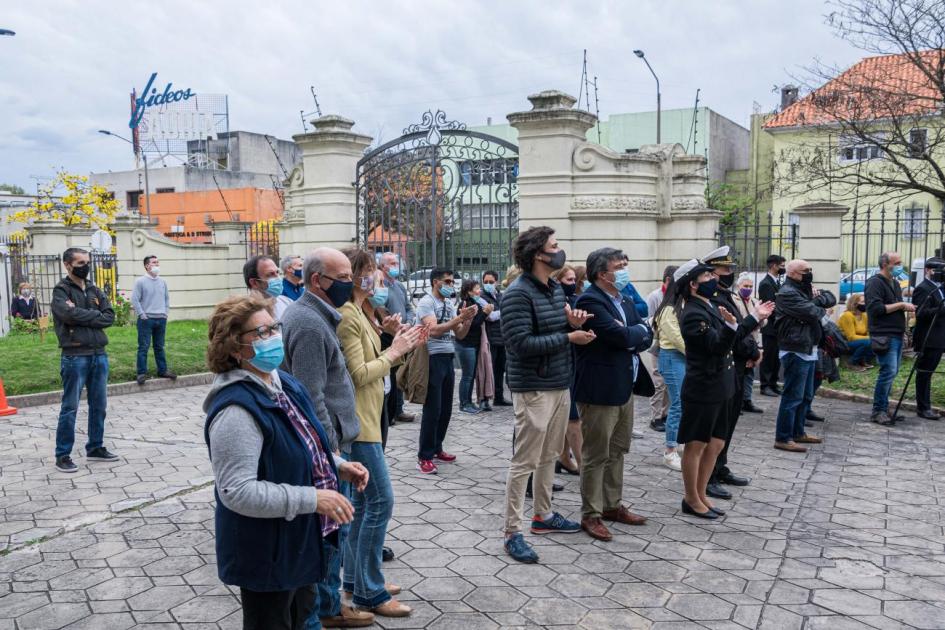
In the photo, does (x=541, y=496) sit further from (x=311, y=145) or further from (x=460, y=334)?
(x=311, y=145)

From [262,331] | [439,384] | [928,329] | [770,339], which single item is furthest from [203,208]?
[262,331]

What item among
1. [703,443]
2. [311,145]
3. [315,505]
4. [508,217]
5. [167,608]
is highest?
[311,145]

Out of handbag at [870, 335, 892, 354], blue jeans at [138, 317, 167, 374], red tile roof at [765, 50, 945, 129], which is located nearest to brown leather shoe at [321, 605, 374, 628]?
handbag at [870, 335, 892, 354]

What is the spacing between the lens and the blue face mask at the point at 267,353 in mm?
2916

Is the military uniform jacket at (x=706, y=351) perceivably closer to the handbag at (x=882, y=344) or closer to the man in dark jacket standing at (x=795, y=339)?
the man in dark jacket standing at (x=795, y=339)

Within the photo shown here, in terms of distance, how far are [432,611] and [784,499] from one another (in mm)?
3349

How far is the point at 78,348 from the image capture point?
701 cm

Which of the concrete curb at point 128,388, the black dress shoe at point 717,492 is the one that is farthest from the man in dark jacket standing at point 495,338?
the black dress shoe at point 717,492

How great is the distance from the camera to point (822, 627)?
4.08m

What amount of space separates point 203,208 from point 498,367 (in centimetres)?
3520

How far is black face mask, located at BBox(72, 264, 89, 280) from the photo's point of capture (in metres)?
7.07

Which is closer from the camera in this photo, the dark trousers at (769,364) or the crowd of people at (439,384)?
the crowd of people at (439,384)

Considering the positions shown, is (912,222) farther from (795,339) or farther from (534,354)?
(534,354)

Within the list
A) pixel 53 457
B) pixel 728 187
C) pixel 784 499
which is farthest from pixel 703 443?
pixel 728 187
